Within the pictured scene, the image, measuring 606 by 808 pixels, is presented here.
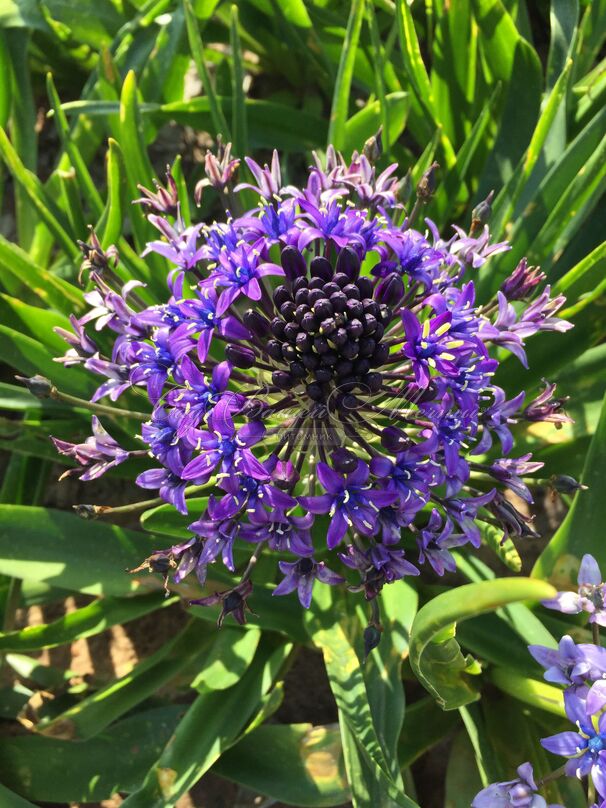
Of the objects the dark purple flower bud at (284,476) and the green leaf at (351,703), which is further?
the green leaf at (351,703)

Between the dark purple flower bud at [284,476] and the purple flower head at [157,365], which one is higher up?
the purple flower head at [157,365]

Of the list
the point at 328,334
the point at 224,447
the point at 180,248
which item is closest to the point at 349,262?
the point at 328,334

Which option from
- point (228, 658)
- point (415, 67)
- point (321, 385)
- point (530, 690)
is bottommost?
point (228, 658)

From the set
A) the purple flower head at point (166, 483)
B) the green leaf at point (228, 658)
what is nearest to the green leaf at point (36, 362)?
the purple flower head at point (166, 483)

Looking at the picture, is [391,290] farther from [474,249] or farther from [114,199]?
[114,199]

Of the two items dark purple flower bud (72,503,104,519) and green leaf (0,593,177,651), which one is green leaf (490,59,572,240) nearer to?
dark purple flower bud (72,503,104,519)

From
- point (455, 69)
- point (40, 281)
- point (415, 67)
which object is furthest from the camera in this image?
point (455, 69)

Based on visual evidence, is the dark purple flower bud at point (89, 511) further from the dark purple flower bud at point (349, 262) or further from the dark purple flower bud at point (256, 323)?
the dark purple flower bud at point (349, 262)

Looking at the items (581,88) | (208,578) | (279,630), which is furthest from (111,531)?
(581,88)
